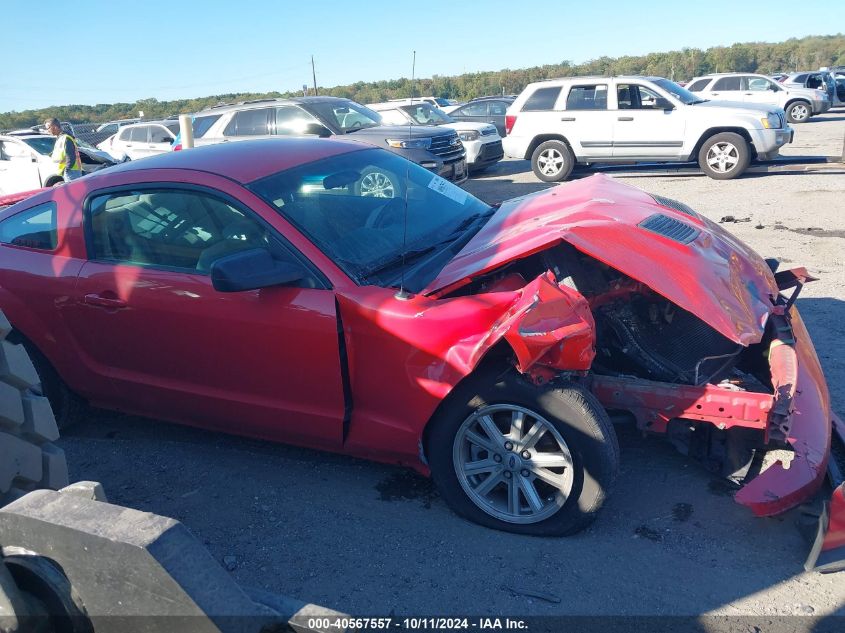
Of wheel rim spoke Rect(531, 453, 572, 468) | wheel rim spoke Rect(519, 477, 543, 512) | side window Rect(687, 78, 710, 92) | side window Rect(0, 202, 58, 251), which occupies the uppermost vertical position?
side window Rect(687, 78, 710, 92)

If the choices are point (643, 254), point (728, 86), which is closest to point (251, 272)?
point (643, 254)

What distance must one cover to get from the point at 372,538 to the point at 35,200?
2.92m

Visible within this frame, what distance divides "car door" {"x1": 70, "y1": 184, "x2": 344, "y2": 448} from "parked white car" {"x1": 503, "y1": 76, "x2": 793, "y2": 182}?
426 inches

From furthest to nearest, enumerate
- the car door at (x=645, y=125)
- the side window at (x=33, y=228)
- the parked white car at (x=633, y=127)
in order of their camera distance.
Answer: the car door at (x=645, y=125) < the parked white car at (x=633, y=127) < the side window at (x=33, y=228)

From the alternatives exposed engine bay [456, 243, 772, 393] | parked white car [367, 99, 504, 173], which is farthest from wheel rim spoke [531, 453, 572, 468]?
parked white car [367, 99, 504, 173]

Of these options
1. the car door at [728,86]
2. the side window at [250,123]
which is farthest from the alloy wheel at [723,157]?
the car door at [728,86]

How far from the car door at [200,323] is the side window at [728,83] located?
2186cm

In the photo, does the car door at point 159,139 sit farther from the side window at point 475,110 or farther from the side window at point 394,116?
the side window at point 475,110

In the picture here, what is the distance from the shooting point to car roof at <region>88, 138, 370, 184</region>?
372 cm

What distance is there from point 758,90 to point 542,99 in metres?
12.0

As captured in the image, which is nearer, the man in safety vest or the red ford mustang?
the red ford mustang

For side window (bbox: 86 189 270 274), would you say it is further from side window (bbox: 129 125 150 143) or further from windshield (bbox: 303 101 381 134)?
side window (bbox: 129 125 150 143)

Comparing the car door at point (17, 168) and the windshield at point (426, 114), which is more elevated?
the windshield at point (426, 114)

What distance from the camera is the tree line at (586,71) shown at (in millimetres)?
51219
